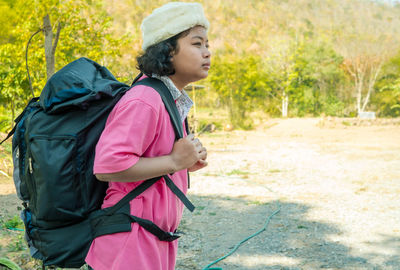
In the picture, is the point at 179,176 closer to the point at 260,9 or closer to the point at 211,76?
the point at 211,76

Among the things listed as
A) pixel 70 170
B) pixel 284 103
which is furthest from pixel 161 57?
pixel 284 103

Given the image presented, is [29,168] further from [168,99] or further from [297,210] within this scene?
[297,210]

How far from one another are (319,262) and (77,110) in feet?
8.97

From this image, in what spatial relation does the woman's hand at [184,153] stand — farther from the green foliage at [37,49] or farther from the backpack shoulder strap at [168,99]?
the green foliage at [37,49]

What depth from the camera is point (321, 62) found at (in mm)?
23125

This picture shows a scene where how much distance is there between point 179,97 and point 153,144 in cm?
23

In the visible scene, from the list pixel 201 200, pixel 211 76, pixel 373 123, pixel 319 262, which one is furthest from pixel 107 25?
pixel 373 123

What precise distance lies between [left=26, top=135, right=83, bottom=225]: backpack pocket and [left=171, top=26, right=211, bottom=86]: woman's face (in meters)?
0.38

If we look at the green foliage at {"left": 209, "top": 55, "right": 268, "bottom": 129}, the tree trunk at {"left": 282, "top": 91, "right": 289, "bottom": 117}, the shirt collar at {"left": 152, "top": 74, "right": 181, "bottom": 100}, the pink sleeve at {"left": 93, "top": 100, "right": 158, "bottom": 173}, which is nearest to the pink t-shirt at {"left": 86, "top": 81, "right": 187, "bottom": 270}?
the pink sleeve at {"left": 93, "top": 100, "right": 158, "bottom": 173}

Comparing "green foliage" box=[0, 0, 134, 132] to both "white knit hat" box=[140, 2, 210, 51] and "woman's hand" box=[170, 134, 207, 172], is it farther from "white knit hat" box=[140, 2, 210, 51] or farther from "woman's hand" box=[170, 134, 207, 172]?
"woman's hand" box=[170, 134, 207, 172]

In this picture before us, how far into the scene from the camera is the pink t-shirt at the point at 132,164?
102cm

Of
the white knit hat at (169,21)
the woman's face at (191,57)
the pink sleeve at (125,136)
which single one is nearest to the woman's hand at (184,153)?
the pink sleeve at (125,136)

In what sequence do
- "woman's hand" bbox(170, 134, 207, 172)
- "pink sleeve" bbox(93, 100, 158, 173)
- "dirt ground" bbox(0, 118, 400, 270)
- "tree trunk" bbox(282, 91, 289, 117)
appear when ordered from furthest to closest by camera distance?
"tree trunk" bbox(282, 91, 289, 117) → "dirt ground" bbox(0, 118, 400, 270) → "woman's hand" bbox(170, 134, 207, 172) → "pink sleeve" bbox(93, 100, 158, 173)

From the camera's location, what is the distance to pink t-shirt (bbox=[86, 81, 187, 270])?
1.02 m
